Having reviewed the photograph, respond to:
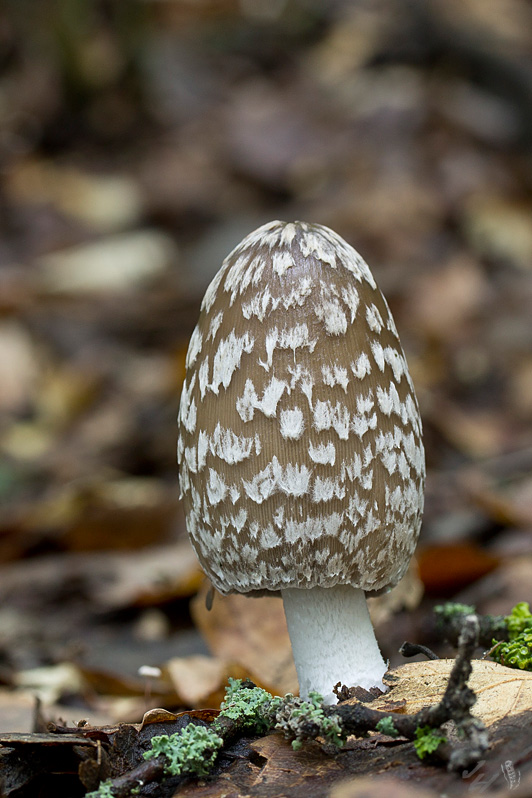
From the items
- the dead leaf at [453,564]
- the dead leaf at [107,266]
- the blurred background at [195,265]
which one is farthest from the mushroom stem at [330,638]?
the dead leaf at [107,266]

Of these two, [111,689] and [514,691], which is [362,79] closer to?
[111,689]

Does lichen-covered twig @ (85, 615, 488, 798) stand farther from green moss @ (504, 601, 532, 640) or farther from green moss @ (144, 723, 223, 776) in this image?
green moss @ (504, 601, 532, 640)

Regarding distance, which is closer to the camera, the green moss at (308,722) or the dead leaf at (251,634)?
the green moss at (308,722)

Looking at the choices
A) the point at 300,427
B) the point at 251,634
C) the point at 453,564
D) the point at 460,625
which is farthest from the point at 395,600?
the point at 300,427

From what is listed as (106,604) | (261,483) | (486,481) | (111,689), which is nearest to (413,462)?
(261,483)

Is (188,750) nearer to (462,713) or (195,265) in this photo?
(462,713)

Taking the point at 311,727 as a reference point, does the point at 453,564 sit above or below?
above

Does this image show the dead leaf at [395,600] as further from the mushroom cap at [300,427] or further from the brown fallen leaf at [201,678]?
the mushroom cap at [300,427]
